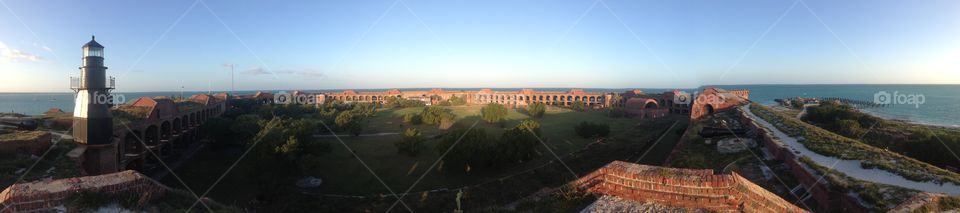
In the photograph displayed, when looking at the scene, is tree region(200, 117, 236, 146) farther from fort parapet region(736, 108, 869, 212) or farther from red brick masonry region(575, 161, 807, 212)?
fort parapet region(736, 108, 869, 212)

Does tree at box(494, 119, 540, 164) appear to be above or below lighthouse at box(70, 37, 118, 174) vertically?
below

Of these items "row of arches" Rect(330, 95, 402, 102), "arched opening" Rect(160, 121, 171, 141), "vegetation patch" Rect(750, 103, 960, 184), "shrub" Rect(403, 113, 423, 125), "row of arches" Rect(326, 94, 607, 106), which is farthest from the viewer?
"row of arches" Rect(330, 95, 402, 102)

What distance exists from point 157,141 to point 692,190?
29328 mm

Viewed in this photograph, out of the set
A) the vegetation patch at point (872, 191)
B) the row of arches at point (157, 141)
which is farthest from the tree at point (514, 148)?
the row of arches at point (157, 141)

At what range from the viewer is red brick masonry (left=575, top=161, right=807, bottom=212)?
550 cm

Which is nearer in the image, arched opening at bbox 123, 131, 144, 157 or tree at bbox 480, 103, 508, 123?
arched opening at bbox 123, 131, 144, 157

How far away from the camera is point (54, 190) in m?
5.66

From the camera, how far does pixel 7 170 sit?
12328mm

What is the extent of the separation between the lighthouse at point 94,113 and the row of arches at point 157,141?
210cm

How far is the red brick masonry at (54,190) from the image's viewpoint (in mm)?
5512

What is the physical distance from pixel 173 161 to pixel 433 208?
64.6 ft

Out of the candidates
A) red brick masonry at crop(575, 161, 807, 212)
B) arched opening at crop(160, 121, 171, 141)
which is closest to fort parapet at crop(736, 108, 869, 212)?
red brick masonry at crop(575, 161, 807, 212)

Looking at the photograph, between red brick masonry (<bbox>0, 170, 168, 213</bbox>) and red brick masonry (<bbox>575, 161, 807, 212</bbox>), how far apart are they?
7339mm

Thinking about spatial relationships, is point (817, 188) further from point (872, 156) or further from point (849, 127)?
point (849, 127)
